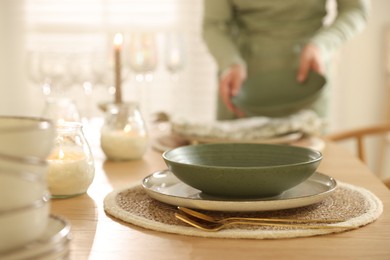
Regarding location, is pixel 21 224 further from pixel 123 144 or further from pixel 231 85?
pixel 231 85

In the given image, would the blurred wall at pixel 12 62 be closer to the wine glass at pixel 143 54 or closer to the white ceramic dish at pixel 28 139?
the wine glass at pixel 143 54

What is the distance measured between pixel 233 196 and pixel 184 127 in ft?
2.39

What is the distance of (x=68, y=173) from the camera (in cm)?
106

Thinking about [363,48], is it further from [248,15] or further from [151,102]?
[248,15]

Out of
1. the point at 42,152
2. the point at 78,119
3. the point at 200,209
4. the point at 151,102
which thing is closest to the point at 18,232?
the point at 42,152

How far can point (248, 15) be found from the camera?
8.07ft

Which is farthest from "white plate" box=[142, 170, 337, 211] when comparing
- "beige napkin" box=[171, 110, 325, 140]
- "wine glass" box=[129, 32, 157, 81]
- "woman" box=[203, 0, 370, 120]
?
"wine glass" box=[129, 32, 157, 81]

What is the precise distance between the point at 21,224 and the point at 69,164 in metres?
0.51

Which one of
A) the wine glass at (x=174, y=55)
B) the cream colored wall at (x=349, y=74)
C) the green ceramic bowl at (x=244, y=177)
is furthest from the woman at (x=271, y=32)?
the cream colored wall at (x=349, y=74)

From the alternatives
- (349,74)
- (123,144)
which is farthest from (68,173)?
(349,74)

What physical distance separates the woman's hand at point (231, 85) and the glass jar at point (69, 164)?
96 centimetres

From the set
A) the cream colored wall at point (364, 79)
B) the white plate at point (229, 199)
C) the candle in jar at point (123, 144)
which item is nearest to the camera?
the white plate at point (229, 199)

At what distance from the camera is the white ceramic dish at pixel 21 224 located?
1.81 feet

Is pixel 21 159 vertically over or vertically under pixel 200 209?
over
